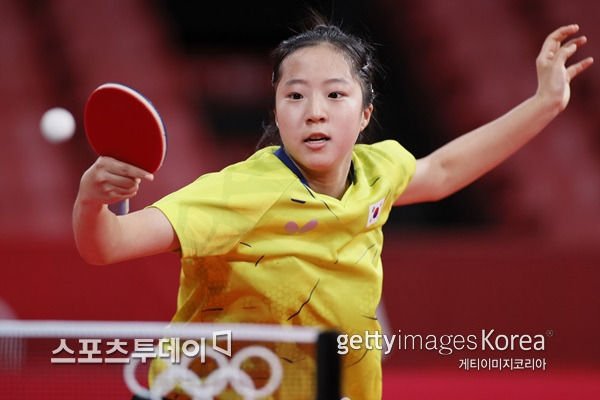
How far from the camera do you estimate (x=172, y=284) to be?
5352 millimetres

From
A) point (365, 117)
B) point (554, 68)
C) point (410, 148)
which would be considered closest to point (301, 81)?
point (365, 117)

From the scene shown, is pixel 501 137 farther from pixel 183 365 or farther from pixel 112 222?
pixel 112 222

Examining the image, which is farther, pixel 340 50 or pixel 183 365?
pixel 340 50

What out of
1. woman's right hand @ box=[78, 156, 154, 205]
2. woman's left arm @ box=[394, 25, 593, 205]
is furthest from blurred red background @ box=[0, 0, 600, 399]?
woman's right hand @ box=[78, 156, 154, 205]

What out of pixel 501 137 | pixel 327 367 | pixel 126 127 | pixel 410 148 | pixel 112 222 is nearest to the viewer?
pixel 327 367

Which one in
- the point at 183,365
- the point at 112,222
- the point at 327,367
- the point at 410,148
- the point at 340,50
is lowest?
the point at 327,367

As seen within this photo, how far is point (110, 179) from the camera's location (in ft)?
6.56

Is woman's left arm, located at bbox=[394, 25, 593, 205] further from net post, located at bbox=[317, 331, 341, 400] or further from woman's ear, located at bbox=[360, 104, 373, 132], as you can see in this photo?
net post, located at bbox=[317, 331, 341, 400]

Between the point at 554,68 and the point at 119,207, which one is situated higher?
the point at 554,68

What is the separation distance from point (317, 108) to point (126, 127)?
27.1 inches

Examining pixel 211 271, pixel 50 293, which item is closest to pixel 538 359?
pixel 50 293

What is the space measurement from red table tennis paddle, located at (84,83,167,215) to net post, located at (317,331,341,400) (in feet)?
1.73

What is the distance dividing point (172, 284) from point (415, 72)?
4408 mm

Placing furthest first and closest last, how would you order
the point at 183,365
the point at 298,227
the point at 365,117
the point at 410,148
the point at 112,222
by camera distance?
the point at 410,148 → the point at 365,117 → the point at 298,227 → the point at 183,365 → the point at 112,222
